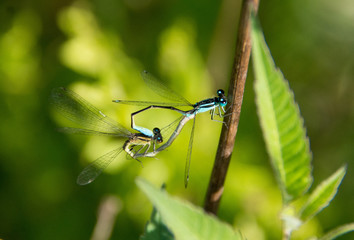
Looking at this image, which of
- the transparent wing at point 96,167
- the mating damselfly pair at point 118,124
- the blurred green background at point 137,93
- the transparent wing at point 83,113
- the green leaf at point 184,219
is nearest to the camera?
the green leaf at point 184,219

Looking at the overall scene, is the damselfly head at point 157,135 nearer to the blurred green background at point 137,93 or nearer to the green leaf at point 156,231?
the blurred green background at point 137,93

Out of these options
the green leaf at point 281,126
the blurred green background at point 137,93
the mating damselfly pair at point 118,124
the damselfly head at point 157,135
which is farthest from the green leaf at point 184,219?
the blurred green background at point 137,93

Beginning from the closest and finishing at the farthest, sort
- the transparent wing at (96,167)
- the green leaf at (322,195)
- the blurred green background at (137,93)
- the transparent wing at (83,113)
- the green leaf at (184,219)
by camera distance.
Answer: the green leaf at (184,219), the green leaf at (322,195), the transparent wing at (96,167), the transparent wing at (83,113), the blurred green background at (137,93)

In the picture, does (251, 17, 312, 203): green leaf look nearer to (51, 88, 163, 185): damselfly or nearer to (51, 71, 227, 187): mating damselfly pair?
(51, 71, 227, 187): mating damselfly pair

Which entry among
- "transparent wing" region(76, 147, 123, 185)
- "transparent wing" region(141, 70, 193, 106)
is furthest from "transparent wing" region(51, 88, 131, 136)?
"transparent wing" region(141, 70, 193, 106)

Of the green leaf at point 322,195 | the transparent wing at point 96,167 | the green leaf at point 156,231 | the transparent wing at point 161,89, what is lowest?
the transparent wing at point 96,167

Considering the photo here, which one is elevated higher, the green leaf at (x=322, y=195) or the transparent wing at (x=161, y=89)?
the transparent wing at (x=161, y=89)
